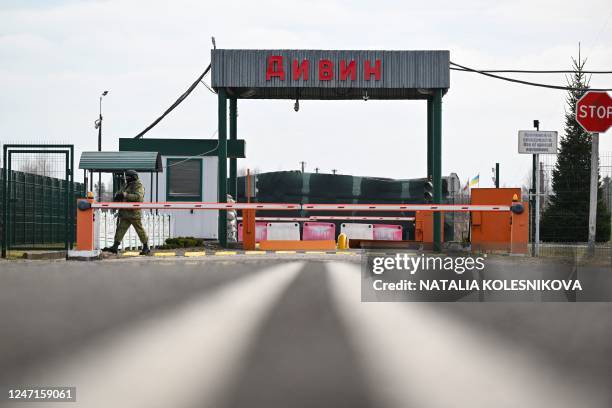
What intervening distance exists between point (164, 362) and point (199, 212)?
29.2 metres

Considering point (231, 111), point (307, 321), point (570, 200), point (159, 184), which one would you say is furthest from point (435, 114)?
point (307, 321)

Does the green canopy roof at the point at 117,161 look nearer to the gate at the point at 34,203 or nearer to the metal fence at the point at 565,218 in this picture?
the gate at the point at 34,203

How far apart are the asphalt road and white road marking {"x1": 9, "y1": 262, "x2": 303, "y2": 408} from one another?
0.5 inches

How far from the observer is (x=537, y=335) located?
903cm

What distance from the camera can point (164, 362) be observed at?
7.36 metres

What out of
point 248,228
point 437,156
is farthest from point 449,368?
point 437,156

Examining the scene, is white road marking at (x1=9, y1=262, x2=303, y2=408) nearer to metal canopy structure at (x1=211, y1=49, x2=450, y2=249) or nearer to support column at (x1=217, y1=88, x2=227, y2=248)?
support column at (x1=217, y1=88, x2=227, y2=248)

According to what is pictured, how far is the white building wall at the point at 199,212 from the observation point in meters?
35.7

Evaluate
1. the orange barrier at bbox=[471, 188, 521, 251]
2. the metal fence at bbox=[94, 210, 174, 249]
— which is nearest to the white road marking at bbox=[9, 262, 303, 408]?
the metal fence at bbox=[94, 210, 174, 249]

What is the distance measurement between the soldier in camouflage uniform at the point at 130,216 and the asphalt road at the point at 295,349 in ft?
33.8

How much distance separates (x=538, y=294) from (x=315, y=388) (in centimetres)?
606

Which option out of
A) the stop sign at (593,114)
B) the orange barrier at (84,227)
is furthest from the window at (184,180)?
the stop sign at (593,114)

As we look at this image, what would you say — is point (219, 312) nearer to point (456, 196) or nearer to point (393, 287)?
point (393, 287)

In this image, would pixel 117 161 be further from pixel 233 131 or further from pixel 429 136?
pixel 429 136
